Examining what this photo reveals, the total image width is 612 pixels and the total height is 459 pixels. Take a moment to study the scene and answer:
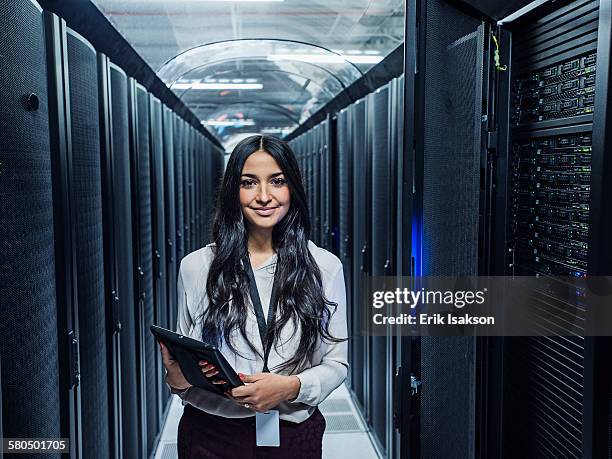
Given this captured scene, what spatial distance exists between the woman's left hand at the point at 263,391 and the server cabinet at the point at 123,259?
1217 mm

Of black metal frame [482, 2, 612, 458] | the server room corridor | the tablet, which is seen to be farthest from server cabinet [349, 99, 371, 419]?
black metal frame [482, 2, 612, 458]

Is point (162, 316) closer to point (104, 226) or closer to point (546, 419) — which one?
point (104, 226)

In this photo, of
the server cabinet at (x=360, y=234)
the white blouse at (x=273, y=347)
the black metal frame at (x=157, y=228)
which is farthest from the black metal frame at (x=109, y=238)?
the server cabinet at (x=360, y=234)

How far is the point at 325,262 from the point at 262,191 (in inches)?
11.5

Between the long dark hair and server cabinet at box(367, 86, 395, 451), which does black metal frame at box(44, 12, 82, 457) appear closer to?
the long dark hair

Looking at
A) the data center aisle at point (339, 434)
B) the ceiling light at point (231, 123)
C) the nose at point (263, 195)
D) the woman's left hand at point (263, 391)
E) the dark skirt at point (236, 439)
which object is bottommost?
the data center aisle at point (339, 434)

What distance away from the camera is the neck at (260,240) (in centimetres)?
194

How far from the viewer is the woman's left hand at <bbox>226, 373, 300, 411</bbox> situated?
5.60 feet

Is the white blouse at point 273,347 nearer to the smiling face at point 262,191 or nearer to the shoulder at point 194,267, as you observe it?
the shoulder at point 194,267

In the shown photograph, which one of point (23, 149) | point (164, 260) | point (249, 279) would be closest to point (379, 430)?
point (164, 260)

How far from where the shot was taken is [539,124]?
1.72 meters

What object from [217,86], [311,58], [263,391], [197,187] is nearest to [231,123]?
[197,187]

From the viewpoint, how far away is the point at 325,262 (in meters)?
1.96

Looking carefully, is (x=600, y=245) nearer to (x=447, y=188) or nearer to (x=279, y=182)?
(x=447, y=188)
